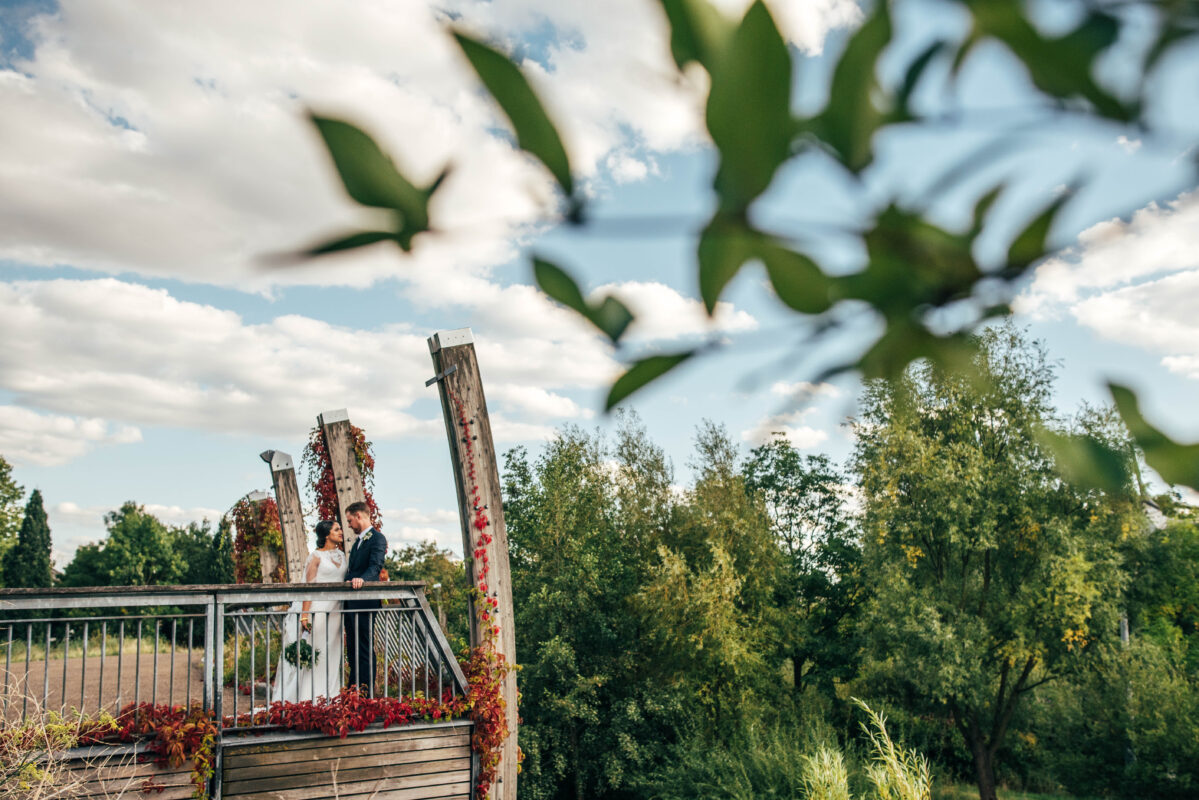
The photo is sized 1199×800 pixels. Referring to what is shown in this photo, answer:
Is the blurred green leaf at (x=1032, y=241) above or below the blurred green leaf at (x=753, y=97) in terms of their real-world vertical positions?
below

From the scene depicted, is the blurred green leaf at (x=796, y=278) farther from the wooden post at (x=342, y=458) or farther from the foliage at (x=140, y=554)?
the foliage at (x=140, y=554)

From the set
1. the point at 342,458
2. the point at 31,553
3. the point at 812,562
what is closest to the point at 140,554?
the point at 31,553

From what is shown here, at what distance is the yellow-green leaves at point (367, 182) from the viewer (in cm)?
25

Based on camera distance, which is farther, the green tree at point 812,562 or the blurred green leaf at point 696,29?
the green tree at point 812,562

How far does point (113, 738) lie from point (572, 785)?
49.9 ft

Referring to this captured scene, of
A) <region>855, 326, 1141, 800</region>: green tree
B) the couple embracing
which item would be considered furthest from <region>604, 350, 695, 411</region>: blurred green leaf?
<region>855, 326, 1141, 800</region>: green tree

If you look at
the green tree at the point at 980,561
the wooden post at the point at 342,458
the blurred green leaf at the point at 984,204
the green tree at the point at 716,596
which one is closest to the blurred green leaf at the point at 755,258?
the blurred green leaf at the point at 984,204

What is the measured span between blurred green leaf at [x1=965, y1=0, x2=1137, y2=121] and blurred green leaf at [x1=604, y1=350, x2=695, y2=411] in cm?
17

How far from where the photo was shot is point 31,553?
3691cm

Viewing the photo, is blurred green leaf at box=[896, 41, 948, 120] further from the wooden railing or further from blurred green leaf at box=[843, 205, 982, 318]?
the wooden railing

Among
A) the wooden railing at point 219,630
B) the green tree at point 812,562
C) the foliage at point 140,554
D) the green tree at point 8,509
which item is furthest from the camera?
the foliage at point 140,554

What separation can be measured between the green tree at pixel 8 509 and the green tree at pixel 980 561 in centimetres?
3708

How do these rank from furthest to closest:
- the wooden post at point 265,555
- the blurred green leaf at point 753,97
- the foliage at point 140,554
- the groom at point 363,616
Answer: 1. the foliage at point 140,554
2. the wooden post at point 265,555
3. the groom at point 363,616
4. the blurred green leaf at point 753,97

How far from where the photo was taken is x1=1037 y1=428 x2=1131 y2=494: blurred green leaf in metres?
0.35
